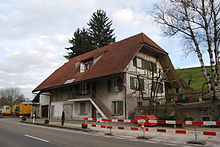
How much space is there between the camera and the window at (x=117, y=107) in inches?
818

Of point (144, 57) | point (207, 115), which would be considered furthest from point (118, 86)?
point (207, 115)

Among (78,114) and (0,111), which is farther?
(0,111)

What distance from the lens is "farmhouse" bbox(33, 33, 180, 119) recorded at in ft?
68.0

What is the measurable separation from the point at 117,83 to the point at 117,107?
2.66 m

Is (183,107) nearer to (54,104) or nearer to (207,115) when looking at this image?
(207,115)

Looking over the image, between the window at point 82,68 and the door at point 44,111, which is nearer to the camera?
the window at point 82,68

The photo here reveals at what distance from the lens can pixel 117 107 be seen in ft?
69.7

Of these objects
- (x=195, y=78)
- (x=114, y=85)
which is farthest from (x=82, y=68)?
(x=195, y=78)

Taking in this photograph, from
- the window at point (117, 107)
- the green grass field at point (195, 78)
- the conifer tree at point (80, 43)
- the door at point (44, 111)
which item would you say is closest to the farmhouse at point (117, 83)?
the window at point (117, 107)

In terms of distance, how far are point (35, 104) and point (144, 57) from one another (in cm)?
2209

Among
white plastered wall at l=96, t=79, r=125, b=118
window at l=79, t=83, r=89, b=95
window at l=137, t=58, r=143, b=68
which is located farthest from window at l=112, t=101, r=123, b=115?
window at l=137, t=58, r=143, b=68

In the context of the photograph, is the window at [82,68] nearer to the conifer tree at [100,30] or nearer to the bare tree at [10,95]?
the conifer tree at [100,30]

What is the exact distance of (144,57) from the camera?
24953mm

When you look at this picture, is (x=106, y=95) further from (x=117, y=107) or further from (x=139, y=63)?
(x=139, y=63)
